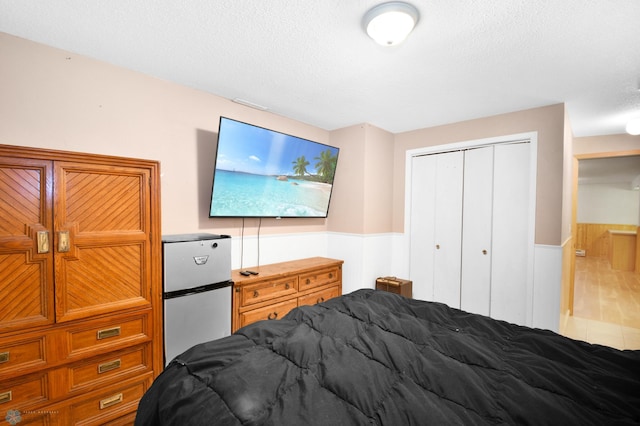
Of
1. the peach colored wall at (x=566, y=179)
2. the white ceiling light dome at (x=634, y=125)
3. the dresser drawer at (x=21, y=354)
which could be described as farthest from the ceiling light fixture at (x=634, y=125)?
the dresser drawer at (x=21, y=354)

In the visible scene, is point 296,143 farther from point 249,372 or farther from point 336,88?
point 249,372

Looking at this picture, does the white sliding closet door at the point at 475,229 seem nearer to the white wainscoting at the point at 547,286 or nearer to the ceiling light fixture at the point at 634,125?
the white wainscoting at the point at 547,286

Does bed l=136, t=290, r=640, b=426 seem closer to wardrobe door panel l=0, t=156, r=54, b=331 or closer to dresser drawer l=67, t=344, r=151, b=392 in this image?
dresser drawer l=67, t=344, r=151, b=392

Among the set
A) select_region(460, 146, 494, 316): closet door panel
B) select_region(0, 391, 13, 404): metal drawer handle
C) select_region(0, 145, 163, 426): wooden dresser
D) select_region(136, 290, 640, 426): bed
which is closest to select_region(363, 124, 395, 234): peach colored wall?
select_region(460, 146, 494, 316): closet door panel

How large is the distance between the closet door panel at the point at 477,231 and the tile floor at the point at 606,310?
2.84 feet

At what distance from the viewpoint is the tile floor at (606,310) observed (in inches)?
126

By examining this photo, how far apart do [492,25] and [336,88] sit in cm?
127

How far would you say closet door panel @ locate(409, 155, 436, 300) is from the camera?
146 inches

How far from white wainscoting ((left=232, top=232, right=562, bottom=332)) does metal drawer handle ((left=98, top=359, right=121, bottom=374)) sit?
4.14ft

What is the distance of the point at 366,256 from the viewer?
141 inches

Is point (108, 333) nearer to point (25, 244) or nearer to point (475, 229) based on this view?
point (25, 244)

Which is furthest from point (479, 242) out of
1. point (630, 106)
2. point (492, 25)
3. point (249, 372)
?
point (249, 372)

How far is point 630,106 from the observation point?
2848 millimetres

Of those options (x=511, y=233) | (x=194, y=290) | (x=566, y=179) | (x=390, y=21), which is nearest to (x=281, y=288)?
(x=194, y=290)
